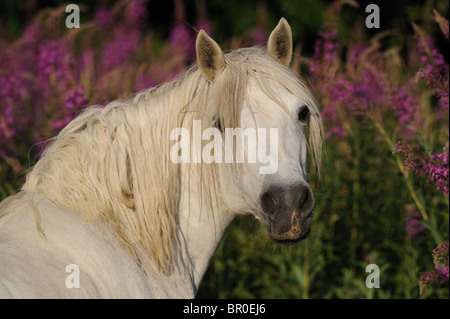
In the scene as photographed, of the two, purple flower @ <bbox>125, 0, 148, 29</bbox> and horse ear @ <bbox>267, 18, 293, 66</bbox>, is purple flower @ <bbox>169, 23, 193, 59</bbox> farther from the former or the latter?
horse ear @ <bbox>267, 18, 293, 66</bbox>

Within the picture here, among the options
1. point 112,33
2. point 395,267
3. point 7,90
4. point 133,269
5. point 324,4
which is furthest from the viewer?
point 324,4

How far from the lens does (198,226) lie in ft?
9.02

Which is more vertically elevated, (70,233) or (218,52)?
(218,52)

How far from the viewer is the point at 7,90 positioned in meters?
4.16

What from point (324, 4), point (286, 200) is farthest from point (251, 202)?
point (324, 4)

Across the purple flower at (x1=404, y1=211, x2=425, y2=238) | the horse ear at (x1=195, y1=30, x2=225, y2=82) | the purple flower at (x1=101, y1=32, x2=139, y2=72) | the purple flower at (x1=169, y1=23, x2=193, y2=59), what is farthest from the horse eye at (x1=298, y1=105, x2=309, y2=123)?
the purple flower at (x1=169, y1=23, x2=193, y2=59)

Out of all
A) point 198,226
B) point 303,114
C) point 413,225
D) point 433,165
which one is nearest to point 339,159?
point 413,225

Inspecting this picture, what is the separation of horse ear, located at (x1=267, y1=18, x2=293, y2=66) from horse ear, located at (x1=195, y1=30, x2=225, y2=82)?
13.2 inches

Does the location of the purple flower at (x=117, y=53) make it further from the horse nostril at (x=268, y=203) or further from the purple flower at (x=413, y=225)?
the horse nostril at (x=268, y=203)

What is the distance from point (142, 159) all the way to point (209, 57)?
0.57 meters

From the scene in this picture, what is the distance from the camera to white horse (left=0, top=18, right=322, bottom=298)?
2373mm

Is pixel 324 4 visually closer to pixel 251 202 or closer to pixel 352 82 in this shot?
pixel 352 82
